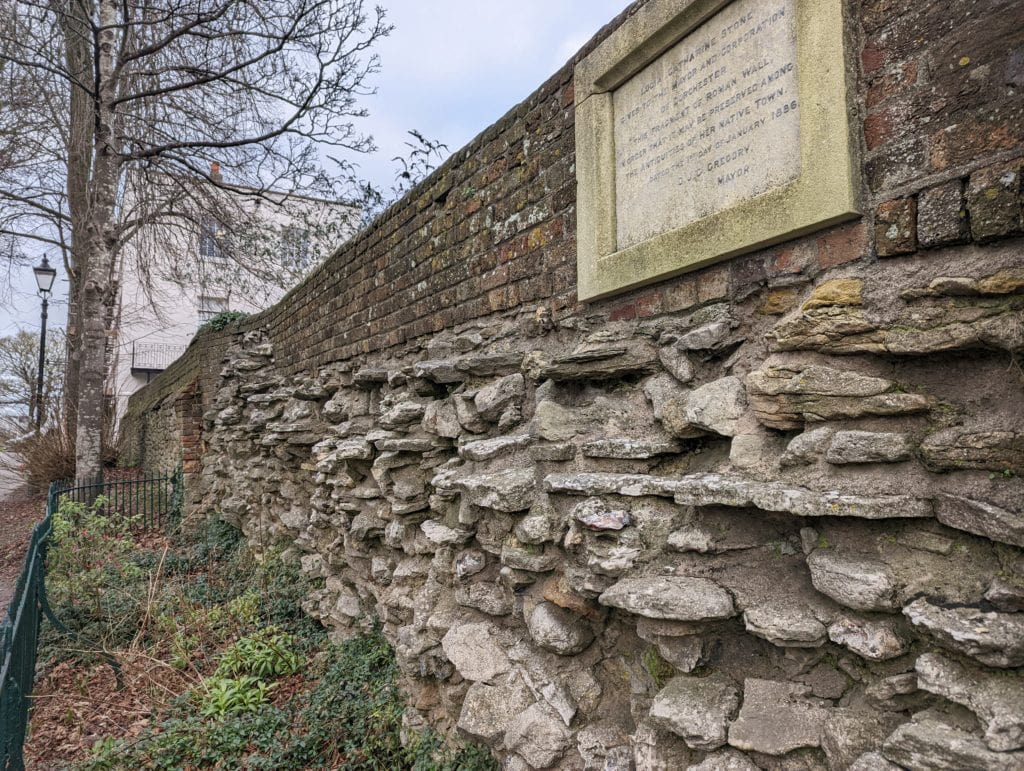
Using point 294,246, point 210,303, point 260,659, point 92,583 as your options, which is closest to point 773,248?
point 260,659

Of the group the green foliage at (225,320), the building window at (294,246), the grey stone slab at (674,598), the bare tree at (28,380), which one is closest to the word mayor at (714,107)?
the grey stone slab at (674,598)

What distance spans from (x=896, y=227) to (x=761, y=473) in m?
0.76

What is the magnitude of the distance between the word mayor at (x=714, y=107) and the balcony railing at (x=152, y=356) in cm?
2669

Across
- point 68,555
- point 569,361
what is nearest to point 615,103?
point 569,361

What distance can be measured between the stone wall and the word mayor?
10.5 inches

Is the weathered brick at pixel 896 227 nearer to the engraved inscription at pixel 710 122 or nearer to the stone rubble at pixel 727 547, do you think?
the stone rubble at pixel 727 547

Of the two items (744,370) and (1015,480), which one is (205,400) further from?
(1015,480)

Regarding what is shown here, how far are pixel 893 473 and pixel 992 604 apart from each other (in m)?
0.36

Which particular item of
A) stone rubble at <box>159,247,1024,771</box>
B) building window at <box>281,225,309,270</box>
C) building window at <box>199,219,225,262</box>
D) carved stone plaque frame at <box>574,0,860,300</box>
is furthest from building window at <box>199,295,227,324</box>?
carved stone plaque frame at <box>574,0,860,300</box>

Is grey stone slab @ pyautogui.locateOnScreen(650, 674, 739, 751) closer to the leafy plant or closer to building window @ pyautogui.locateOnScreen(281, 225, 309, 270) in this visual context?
the leafy plant

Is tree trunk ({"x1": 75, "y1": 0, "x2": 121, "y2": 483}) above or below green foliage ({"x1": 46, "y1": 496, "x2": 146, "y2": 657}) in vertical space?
above

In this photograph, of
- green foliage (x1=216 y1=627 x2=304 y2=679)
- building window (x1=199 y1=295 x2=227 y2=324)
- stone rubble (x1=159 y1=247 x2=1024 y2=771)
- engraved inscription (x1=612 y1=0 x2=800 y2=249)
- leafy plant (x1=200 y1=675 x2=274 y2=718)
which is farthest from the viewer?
building window (x1=199 y1=295 x2=227 y2=324)

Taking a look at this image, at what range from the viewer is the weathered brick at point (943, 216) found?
1526 mm

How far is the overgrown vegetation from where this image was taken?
10.7ft
